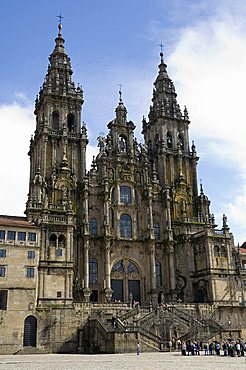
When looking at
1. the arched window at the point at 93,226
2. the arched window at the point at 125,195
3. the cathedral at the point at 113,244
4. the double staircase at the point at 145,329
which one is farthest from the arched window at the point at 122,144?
the double staircase at the point at 145,329

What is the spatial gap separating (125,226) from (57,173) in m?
11.3

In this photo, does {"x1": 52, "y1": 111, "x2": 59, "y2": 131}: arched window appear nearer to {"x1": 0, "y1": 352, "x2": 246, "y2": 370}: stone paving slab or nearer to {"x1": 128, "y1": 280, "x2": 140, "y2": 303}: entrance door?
{"x1": 128, "y1": 280, "x2": 140, "y2": 303}: entrance door

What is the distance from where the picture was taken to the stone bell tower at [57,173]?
51625 millimetres

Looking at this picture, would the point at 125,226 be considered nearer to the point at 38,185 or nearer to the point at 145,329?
the point at 38,185

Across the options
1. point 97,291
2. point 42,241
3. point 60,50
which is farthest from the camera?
point 60,50

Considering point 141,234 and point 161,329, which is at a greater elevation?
point 141,234

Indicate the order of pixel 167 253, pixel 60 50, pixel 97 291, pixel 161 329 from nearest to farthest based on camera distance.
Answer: pixel 161 329, pixel 97 291, pixel 167 253, pixel 60 50

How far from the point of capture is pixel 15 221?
51406 millimetres

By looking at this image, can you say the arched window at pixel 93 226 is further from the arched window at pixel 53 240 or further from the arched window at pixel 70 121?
the arched window at pixel 70 121

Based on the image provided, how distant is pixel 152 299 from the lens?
193ft

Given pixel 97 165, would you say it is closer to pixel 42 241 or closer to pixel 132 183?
pixel 132 183

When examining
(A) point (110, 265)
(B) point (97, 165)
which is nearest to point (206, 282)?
(A) point (110, 265)

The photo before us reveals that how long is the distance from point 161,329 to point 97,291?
1246 cm

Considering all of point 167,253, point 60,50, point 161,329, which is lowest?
point 161,329
